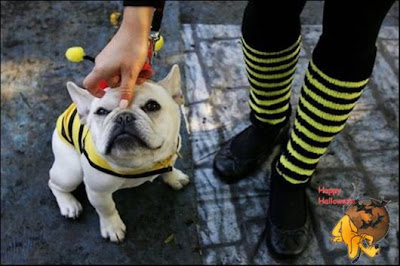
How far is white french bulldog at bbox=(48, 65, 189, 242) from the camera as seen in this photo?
4.24 ft

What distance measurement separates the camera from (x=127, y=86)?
119 centimetres

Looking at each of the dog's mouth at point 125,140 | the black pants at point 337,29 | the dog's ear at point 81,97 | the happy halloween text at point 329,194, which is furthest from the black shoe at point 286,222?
the dog's ear at point 81,97

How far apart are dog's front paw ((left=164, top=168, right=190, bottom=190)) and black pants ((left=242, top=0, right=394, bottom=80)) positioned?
0.61m

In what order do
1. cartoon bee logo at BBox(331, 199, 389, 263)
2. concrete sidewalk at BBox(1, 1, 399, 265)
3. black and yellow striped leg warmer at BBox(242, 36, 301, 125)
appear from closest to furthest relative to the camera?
cartoon bee logo at BBox(331, 199, 389, 263) < black and yellow striped leg warmer at BBox(242, 36, 301, 125) < concrete sidewalk at BBox(1, 1, 399, 265)

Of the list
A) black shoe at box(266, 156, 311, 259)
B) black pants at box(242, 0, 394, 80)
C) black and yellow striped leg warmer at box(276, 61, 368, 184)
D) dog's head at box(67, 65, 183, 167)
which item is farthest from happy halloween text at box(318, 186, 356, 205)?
dog's head at box(67, 65, 183, 167)

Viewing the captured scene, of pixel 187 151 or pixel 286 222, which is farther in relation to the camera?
pixel 187 151

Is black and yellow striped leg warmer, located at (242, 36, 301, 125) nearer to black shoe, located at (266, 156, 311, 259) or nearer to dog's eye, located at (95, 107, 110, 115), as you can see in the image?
black shoe, located at (266, 156, 311, 259)

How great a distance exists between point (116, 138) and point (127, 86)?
0.17 meters

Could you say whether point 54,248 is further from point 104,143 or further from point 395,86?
point 395,86

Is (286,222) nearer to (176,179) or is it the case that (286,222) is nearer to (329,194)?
(329,194)

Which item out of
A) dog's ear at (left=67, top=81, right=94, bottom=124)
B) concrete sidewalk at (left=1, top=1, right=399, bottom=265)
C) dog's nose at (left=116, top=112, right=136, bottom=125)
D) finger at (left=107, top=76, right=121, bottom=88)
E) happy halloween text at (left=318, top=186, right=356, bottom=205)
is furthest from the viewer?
happy halloween text at (left=318, top=186, right=356, bottom=205)

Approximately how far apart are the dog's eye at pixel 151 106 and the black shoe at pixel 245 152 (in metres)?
0.65

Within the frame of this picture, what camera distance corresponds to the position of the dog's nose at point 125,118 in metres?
1.28

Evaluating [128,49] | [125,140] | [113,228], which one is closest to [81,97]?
[125,140]
